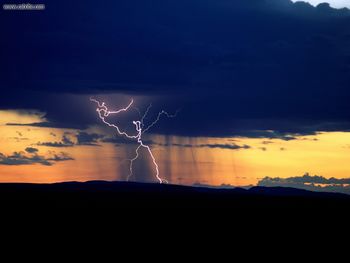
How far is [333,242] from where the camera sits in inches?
2048

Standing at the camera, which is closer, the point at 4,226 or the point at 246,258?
the point at 246,258

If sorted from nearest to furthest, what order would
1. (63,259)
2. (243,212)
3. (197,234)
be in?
1. (63,259)
2. (197,234)
3. (243,212)

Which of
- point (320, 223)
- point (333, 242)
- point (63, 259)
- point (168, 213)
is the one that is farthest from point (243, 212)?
point (63, 259)

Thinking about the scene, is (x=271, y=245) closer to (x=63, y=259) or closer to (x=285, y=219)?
(x=63, y=259)

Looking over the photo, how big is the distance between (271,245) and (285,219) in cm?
2324

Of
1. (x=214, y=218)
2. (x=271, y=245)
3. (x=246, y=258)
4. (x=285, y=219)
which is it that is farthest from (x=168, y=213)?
(x=246, y=258)

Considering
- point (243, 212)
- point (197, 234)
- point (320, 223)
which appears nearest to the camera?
point (197, 234)

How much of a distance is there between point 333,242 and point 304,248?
4023 millimetres

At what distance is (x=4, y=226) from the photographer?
185 ft

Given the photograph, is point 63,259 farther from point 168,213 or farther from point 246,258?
point 168,213

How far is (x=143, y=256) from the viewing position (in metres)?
41.9

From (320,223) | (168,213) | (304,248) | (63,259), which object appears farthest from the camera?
(168,213)

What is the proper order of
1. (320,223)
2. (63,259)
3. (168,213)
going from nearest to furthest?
(63,259), (320,223), (168,213)

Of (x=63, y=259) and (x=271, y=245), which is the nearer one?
(x=63, y=259)
